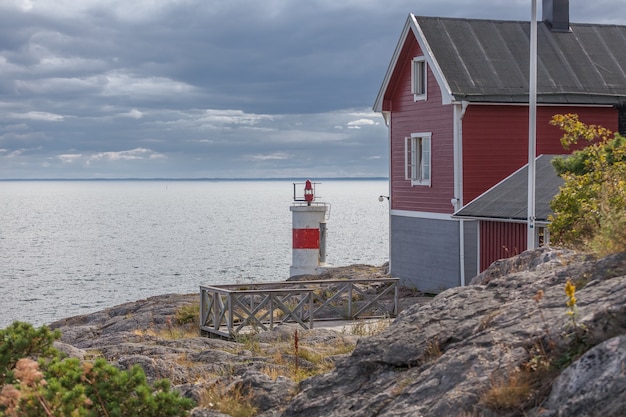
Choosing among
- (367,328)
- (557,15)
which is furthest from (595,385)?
(557,15)

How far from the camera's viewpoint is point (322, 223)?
3819cm

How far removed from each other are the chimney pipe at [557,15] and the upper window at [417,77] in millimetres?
4502

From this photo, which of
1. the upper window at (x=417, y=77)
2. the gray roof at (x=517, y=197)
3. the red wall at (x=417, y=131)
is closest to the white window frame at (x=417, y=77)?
the upper window at (x=417, y=77)

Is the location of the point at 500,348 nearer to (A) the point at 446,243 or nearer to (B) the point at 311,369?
(B) the point at 311,369

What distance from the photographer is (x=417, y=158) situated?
2862cm

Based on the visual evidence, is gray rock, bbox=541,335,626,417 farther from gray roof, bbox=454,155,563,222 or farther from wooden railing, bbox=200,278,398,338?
gray roof, bbox=454,155,563,222

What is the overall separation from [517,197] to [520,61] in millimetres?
5397

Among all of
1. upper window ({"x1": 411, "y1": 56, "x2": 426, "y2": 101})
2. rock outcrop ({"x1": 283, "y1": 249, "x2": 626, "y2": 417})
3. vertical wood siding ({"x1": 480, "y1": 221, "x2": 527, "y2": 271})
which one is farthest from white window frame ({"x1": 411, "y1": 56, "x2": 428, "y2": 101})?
rock outcrop ({"x1": 283, "y1": 249, "x2": 626, "y2": 417})

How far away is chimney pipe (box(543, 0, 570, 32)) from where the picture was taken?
2923cm

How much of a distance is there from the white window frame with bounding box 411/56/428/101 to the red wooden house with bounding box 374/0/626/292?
32 millimetres

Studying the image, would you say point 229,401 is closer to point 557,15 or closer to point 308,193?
point 557,15

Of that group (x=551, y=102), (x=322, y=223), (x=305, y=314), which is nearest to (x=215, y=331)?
(x=305, y=314)

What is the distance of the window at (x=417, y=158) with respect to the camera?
91.5 ft

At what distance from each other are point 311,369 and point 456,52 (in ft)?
55.6
